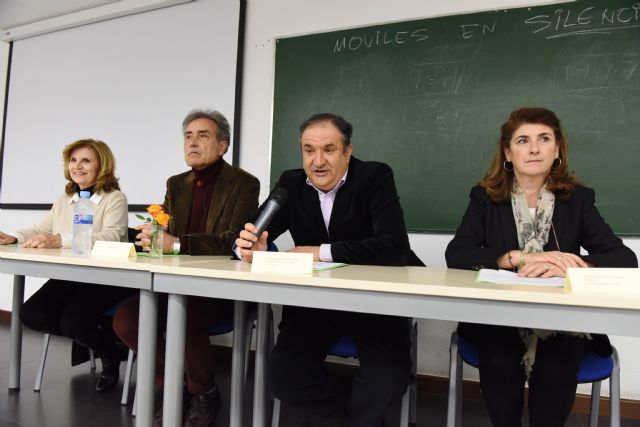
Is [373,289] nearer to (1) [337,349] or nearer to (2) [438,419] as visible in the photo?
(1) [337,349]

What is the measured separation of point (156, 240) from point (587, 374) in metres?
1.45

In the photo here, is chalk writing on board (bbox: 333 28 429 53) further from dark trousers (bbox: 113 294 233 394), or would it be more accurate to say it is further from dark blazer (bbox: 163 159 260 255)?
dark trousers (bbox: 113 294 233 394)

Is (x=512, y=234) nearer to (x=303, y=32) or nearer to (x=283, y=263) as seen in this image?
(x=283, y=263)

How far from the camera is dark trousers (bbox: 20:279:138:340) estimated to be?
1942mm

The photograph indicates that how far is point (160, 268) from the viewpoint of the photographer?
1196 millimetres

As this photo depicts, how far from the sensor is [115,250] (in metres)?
1.45

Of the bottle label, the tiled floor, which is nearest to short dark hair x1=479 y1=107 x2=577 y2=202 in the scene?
the tiled floor

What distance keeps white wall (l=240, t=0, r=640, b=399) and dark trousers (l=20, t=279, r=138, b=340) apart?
1.05 metres

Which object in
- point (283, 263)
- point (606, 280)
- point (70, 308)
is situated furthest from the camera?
point (70, 308)

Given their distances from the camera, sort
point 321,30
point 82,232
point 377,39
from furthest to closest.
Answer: point 321,30 → point 377,39 → point 82,232

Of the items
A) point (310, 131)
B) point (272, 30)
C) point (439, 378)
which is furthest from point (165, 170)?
point (439, 378)

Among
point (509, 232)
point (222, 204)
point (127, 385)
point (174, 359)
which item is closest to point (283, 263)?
point (174, 359)

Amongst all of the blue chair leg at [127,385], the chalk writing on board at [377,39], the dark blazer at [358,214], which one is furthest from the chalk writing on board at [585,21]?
the blue chair leg at [127,385]

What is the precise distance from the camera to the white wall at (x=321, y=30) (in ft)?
7.49
